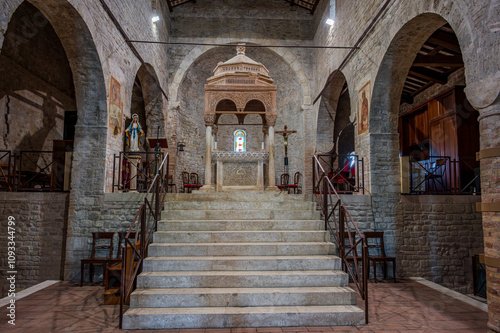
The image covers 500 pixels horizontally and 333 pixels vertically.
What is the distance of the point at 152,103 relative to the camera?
39.5 ft

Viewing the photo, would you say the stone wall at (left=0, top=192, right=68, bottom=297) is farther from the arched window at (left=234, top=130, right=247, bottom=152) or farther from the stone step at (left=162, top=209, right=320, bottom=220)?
the arched window at (left=234, top=130, right=247, bottom=152)

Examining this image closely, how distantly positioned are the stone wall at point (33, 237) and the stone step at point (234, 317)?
12.5 ft

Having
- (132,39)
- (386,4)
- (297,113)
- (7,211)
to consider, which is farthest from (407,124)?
(7,211)

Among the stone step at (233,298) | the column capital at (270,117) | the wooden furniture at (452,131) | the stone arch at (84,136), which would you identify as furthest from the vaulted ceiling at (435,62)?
the stone arch at (84,136)

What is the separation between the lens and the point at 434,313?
4.47m

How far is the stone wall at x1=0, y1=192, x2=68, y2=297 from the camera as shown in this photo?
6.79 m

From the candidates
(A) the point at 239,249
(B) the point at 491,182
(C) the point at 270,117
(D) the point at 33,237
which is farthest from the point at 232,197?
(B) the point at 491,182

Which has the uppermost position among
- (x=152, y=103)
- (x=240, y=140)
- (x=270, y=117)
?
(x=152, y=103)

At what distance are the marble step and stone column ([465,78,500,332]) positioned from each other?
231 cm

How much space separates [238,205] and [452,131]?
6.29 metres

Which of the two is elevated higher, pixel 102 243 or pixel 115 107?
pixel 115 107

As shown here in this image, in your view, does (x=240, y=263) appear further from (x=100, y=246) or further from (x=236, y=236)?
(x=100, y=246)

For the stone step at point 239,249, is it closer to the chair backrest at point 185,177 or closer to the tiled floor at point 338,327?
the tiled floor at point 338,327

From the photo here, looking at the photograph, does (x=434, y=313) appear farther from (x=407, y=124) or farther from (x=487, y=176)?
(x=407, y=124)
